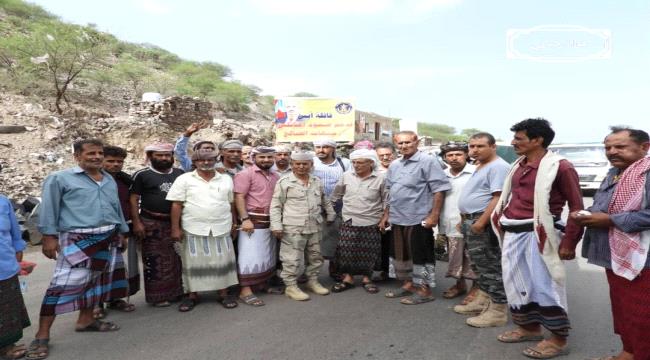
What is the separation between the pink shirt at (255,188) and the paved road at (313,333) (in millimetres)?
970

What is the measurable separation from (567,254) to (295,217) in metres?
2.47

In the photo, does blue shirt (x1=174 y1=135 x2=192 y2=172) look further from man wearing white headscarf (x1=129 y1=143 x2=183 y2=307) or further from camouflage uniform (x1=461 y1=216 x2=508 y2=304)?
camouflage uniform (x1=461 y1=216 x2=508 y2=304)

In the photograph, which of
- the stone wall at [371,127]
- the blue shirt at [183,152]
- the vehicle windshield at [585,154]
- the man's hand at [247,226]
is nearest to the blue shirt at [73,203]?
the man's hand at [247,226]

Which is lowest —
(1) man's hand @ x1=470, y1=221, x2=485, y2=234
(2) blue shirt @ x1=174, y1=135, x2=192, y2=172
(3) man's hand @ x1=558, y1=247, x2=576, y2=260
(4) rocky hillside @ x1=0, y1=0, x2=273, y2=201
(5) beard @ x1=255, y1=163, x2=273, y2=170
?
(3) man's hand @ x1=558, y1=247, x2=576, y2=260

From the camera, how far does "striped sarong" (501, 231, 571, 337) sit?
3051mm

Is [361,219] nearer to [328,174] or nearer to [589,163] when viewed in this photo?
[328,174]

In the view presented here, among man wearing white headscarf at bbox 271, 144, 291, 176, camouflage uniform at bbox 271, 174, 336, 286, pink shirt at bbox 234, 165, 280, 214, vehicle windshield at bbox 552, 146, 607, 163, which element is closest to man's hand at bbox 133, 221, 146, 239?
pink shirt at bbox 234, 165, 280, 214

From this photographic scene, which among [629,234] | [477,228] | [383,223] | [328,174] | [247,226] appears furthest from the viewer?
[328,174]

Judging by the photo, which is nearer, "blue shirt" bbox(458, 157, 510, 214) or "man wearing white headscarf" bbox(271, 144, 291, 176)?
"blue shirt" bbox(458, 157, 510, 214)

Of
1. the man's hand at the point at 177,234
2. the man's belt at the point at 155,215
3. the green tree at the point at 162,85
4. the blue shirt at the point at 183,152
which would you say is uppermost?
the green tree at the point at 162,85

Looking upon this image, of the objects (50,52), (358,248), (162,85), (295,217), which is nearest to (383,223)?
(358,248)

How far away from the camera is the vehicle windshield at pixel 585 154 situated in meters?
13.3

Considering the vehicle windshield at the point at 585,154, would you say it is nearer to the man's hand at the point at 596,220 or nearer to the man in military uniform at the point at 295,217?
the man in military uniform at the point at 295,217

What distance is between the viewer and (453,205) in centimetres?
438
